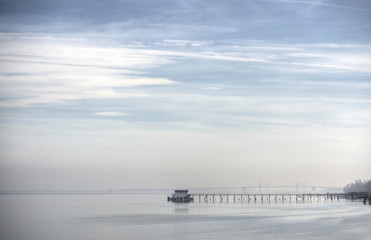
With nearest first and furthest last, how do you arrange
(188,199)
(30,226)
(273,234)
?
(273,234) < (30,226) < (188,199)

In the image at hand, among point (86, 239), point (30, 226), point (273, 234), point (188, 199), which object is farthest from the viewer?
point (188, 199)

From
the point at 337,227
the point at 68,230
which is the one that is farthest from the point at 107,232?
the point at 337,227

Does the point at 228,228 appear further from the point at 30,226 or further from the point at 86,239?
the point at 30,226

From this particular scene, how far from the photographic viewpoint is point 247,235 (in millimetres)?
49344

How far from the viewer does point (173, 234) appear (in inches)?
1981

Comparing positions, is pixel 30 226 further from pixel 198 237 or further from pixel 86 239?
→ pixel 198 237

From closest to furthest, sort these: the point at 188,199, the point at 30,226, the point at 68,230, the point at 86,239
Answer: the point at 86,239
the point at 68,230
the point at 30,226
the point at 188,199

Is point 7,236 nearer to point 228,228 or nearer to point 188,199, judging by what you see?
point 228,228

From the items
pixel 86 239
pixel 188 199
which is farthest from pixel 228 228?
pixel 188 199

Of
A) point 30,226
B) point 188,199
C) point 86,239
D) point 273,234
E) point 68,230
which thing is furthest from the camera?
point 188,199

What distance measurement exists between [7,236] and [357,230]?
108ft

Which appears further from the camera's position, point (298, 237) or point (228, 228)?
point (228, 228)

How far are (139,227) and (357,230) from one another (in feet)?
72.7

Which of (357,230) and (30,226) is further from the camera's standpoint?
(30,226)
